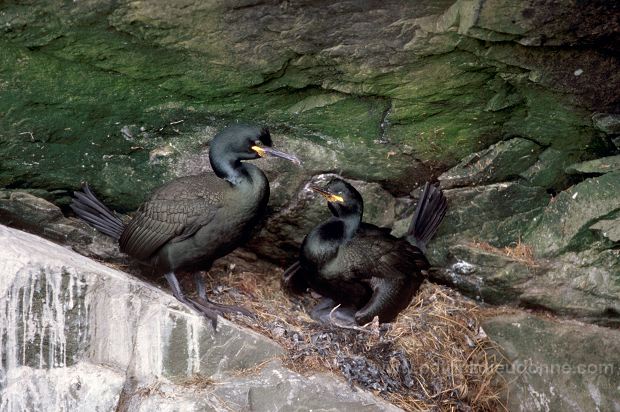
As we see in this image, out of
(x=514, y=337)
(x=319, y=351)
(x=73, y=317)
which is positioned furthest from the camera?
(x=514, y=337)

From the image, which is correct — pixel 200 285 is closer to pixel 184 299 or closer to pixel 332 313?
pixel 184 299

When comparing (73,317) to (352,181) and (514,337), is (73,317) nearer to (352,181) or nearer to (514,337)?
(352,181)

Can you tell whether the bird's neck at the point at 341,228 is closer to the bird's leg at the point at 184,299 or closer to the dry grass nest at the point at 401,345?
the dry grass nest at the point at 401,345

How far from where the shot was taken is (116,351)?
5.48 metres

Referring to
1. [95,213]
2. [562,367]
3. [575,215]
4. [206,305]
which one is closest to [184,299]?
[206,305]

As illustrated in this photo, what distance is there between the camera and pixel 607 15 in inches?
224

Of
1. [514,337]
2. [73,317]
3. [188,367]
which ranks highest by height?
[73,317]

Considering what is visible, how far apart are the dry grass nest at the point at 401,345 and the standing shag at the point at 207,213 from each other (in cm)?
43

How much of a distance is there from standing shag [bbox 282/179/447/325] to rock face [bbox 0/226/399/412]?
82cm

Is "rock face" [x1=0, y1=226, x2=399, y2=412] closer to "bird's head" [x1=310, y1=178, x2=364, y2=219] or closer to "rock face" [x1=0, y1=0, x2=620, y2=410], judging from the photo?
"rock face" [x1=0, y1=0, x2=620, y2=410]

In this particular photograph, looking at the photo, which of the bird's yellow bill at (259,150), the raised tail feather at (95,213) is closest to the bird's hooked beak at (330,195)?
the bird's yellow bill at (259,150)

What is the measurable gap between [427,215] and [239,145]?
1506mm

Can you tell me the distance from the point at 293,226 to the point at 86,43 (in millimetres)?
1983

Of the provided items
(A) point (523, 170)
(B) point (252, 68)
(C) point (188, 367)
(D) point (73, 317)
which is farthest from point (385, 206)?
(D) point (73, 317)
